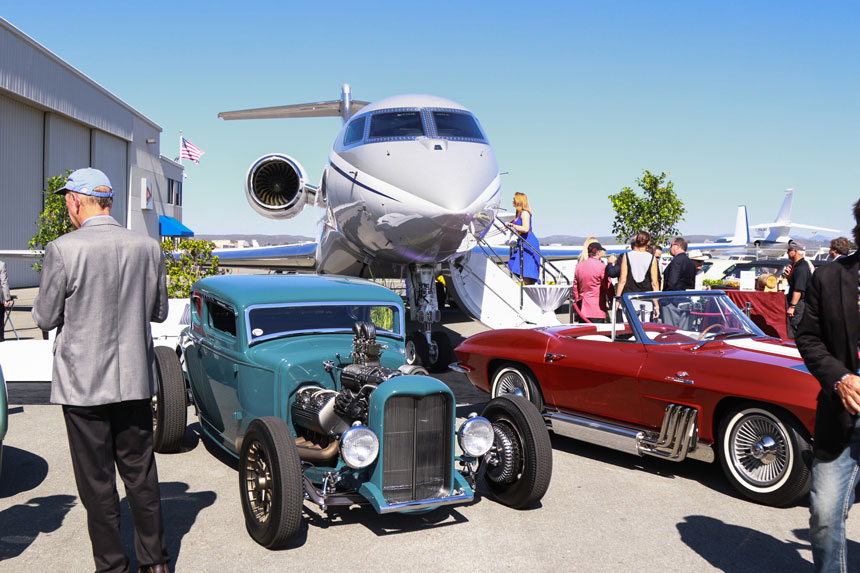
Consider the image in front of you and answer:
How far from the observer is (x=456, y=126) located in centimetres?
991

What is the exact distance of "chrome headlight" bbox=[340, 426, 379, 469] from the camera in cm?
386

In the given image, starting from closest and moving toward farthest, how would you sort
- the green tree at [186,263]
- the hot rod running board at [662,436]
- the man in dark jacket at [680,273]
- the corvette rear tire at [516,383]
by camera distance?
the hot rod running board at [662,436], the corvette rear tire at [516,383], the man in dark jacket at [680,273], the green tree at [186,263]

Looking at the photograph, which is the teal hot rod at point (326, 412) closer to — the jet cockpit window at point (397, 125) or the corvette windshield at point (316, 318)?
the corvette windshield at point (316, 318)

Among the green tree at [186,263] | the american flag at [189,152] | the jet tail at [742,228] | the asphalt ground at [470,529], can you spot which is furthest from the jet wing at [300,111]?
the jet tail at [742,228]

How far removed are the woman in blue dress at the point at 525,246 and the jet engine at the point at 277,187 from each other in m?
4.51

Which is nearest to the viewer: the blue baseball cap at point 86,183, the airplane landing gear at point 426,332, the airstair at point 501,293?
the blue baseball cap at point 86,183

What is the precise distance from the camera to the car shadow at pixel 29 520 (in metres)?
4.02

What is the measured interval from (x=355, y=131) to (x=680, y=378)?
21.4ft

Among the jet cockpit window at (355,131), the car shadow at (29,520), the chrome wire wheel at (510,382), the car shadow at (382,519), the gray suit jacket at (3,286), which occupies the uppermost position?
the jet cockpit window at (355,131)

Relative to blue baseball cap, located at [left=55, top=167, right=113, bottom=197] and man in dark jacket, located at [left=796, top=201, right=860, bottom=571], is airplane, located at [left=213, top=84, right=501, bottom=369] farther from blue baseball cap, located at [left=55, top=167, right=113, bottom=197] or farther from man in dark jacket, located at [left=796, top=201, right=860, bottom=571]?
man in dark jacket, located at [left=796, top=201, right=860, bottom=571]

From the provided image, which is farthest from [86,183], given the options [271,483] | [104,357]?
[271,483]

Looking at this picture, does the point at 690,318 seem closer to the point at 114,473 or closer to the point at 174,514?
the point at 174,514

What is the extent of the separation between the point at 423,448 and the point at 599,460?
94.8 inches

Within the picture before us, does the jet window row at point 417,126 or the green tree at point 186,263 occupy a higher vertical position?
the jet window row at point 417,126
